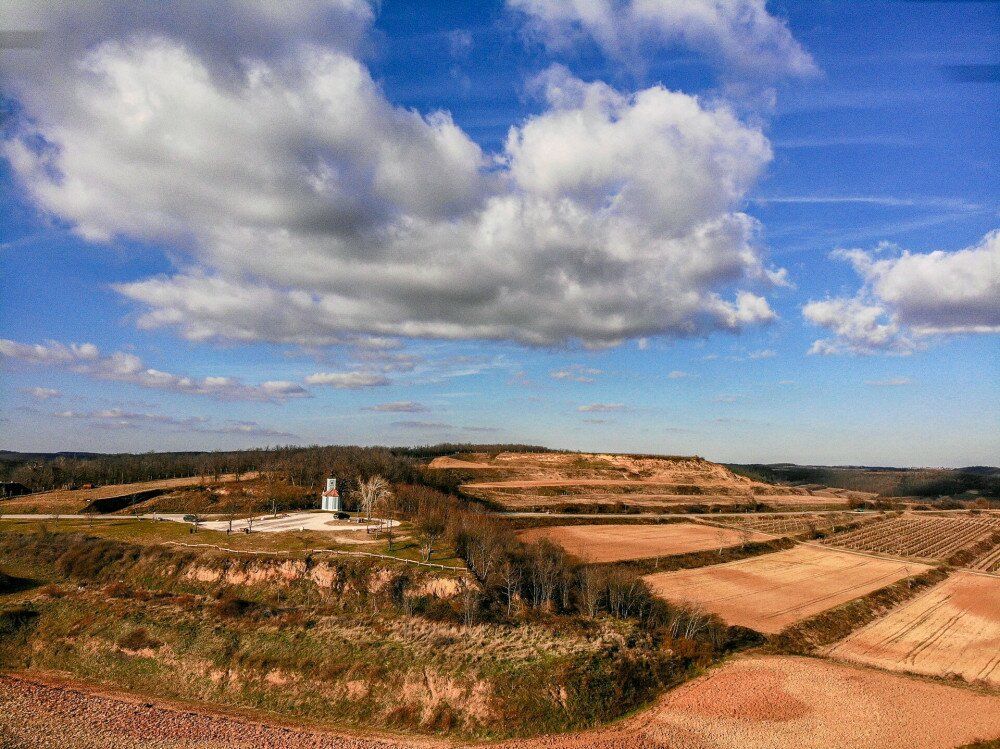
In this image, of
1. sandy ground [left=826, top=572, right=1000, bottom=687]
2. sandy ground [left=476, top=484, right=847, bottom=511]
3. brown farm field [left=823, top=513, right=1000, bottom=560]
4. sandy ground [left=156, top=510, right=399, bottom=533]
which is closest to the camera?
sandy ground [left=826, top=572, right=1000, bottom=687]

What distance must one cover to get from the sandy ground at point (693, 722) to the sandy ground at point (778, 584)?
1246 centimetres

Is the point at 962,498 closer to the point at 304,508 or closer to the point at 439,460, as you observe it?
the point at 439,460

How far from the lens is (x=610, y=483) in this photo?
508 feet

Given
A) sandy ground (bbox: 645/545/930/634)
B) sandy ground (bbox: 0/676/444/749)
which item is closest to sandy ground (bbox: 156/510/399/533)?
sandy ground (bbox: 0/676/444/749)

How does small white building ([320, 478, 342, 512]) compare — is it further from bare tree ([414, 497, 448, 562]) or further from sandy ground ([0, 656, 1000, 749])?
sandy ground ([0, 656, 1000, 749])

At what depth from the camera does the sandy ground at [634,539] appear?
7438 centimetres

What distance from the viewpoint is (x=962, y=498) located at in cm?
18050

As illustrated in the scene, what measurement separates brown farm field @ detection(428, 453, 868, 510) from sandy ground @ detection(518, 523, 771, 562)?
21.8 meters

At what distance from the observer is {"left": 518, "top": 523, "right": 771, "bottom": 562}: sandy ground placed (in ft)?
244

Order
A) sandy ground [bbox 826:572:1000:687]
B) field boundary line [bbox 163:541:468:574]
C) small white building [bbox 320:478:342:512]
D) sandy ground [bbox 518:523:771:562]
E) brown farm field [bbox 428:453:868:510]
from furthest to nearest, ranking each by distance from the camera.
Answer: brown farm field [bbox 428:453:868:510], sandy ground [bbox 518:523:771:562], small white building [bbox 320:478:342:512], field boundary line [bbox 163:541:468:574], sandy ground [bbox 826:572:1000:687]

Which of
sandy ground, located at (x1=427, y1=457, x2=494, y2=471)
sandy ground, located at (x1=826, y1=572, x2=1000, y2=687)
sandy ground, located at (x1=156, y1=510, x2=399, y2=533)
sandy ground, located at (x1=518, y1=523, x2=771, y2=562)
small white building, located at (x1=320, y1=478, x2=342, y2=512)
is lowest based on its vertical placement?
sandy ground, located at (x1=826, y1=572, x2=1000, y2=687)

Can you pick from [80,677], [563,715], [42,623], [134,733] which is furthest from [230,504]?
[563,715]

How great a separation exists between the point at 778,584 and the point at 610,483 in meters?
92.5

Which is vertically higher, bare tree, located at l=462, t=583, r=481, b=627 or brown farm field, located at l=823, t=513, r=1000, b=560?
bare tree, located at l=462, t=583, r=481, b=627
